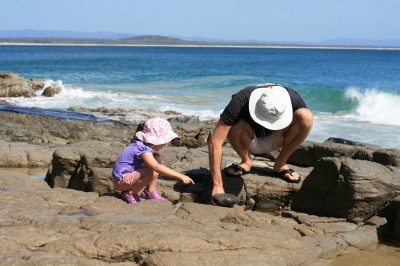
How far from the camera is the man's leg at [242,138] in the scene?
580 cm

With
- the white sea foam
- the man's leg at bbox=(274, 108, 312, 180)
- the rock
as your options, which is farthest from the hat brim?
the white sea foam

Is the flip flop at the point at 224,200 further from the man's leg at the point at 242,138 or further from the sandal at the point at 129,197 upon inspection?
the sandal at the point at 129,197

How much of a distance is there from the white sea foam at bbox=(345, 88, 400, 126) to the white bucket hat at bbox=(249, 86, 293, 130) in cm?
1313

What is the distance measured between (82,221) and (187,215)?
3.34 ft

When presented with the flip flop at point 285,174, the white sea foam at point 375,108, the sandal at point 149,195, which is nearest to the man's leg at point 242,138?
the flip flop at point 285,174

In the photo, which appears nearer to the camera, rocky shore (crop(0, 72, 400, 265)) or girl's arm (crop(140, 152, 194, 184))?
rocky shore (crop(0, 72, 400, 265))

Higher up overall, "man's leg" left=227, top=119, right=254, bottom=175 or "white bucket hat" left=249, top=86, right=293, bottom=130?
"white bucket hat" left=249, top=86, right=293, bottom=130

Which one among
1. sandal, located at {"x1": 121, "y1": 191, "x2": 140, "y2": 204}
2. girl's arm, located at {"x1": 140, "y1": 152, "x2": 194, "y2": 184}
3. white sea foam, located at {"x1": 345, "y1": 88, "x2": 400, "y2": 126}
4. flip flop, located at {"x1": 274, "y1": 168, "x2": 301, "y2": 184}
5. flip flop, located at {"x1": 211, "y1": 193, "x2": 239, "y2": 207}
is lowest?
white sea foam, located at {"x1": 345, "y1": 88, "x2": 400, "y2": 126}

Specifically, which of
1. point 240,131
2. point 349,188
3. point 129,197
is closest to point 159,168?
point 129,197

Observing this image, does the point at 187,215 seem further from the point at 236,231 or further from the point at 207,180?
the point at 207,180

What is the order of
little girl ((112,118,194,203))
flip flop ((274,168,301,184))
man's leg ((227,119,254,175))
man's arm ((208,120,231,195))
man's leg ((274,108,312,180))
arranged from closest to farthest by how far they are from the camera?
little girl ((112,118,194,203)), man's arm ((208,120,231,195)), man's leg ((274,108,312,180)), man's leg ((227,119,254,175)), flip flop ((274,168,301,184))

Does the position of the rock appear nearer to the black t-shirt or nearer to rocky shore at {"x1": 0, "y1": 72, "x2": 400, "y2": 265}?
rocky shore at {"x1": 0, "y1": 72, "x2": 400, "y2": 265}

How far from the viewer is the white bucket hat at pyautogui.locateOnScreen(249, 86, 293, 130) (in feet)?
18.1

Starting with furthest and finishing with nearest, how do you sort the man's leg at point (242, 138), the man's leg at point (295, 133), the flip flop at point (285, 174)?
the flip flop at point (285, 174)
the man's leg at point (242, 138)
the man's leg at point (295, 133)
